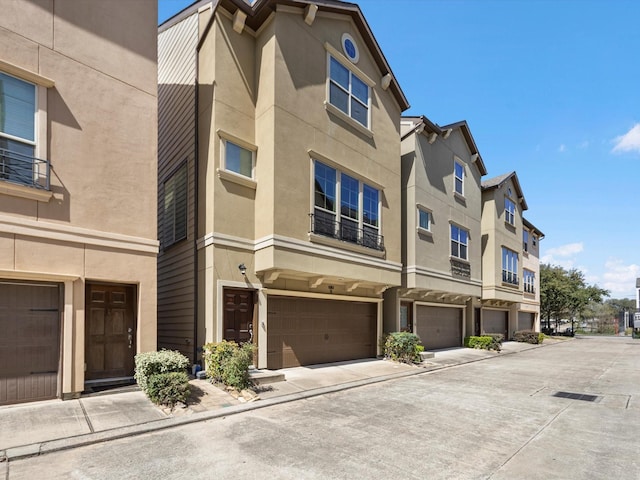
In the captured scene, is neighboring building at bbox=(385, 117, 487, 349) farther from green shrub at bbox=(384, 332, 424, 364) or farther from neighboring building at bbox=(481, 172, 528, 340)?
neighboring building at bbox=(481, 172, 528, 340)

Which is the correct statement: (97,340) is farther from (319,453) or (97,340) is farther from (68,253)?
(319,453)

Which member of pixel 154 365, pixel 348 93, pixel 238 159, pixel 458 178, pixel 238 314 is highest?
pixel 348 93

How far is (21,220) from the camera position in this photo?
24.6 ft

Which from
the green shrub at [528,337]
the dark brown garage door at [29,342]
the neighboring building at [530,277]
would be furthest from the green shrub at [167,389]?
the neighboring building at [530,277]

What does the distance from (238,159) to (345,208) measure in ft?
12.7

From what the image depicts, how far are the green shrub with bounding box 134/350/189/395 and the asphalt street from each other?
4.96 ft

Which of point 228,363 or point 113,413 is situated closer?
point 113,413

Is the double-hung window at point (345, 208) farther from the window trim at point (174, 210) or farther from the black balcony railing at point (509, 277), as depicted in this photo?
the black balcony railing at point (509, 277)

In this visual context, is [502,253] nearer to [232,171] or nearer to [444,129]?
[444,129]

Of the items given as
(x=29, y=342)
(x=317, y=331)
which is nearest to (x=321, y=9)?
(x=317, y=331)

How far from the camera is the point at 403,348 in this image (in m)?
15.1

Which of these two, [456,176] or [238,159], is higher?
[456,176]

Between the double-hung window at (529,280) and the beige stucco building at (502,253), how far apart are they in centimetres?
173

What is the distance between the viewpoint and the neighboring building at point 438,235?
56.2 ft
